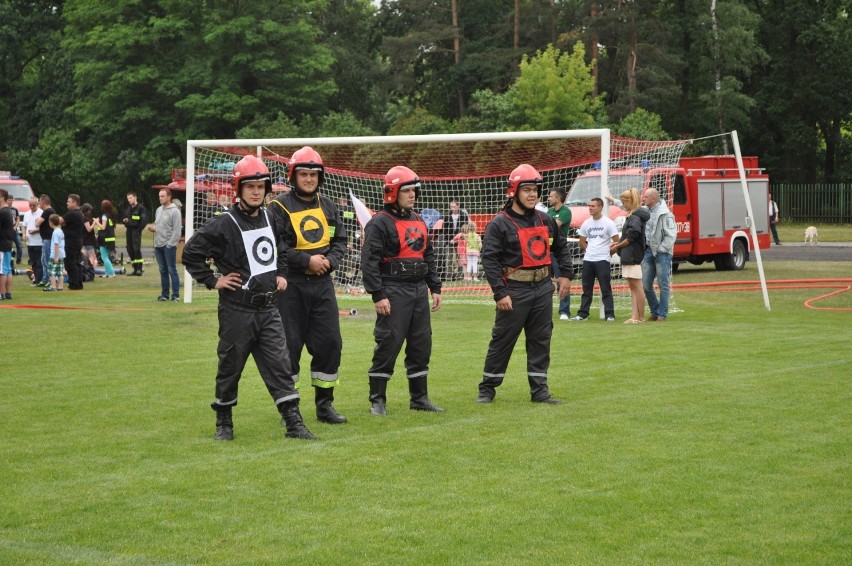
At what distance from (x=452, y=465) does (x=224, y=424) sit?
1939 mm

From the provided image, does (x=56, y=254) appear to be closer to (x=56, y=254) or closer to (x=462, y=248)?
(x=56, y=254)

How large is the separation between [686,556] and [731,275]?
21.7 metres

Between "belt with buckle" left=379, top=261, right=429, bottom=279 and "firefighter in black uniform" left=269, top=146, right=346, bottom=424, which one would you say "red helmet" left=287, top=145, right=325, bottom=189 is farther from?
"belt with buckle" left=379, top=261, right=429, bottom=279

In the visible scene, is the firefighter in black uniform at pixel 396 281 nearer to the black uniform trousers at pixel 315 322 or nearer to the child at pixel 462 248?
the black uniform trousers at pixel 315 322

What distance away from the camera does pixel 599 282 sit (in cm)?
1770

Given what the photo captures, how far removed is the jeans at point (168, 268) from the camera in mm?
20844

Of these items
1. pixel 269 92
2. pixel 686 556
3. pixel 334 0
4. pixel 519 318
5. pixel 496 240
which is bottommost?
pixel 686 556

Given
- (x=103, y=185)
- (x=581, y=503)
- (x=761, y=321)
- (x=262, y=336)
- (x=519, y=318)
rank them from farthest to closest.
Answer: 1. (x=103, y=185)
2. (x=761, y=321)
3. (x=519, y=318)
4. (x=262, y=336)
5. (x=581, y=503)

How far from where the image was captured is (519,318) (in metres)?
10.1

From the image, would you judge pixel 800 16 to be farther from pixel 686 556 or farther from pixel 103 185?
pixel 686 556

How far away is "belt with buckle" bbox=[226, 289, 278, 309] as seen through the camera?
8.42m

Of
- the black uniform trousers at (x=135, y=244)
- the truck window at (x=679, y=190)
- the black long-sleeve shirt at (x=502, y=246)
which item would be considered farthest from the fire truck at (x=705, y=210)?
the black long-sleeve shirt at (x=502, y=246)

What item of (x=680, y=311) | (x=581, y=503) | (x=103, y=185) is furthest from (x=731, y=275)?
(x=103, y=185)

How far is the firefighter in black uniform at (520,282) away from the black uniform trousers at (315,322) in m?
1.56
